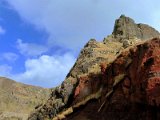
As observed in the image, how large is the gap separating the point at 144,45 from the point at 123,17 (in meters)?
42.4

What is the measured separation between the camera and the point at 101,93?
52000 millimetres

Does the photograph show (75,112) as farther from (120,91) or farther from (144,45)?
(144,45)

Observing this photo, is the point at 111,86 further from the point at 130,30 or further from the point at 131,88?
the point at 130,30

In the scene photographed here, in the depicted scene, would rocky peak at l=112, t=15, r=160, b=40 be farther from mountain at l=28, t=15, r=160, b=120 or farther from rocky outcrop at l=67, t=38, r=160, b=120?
→ rocky outcrop at l=67, t=38, r=160, b=120

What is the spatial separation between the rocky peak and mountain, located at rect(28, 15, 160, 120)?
90.0 inches

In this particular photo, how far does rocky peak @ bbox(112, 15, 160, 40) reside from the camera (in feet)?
262

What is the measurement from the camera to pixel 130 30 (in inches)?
3179

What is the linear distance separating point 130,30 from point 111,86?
32384 mm

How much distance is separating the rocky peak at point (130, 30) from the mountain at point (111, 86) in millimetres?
2287

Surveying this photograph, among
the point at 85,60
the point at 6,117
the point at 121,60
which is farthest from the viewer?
the point at 6,117

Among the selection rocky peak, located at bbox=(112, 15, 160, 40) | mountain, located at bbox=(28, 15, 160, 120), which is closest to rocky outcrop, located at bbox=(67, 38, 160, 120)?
mountain, located at bbox=(28, 15, 160, 120)

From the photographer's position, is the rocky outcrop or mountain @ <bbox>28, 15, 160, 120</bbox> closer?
the rocky outcrop

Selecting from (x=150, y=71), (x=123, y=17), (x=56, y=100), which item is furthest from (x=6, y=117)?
(x=150, y=71)

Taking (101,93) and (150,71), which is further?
(101,93)
